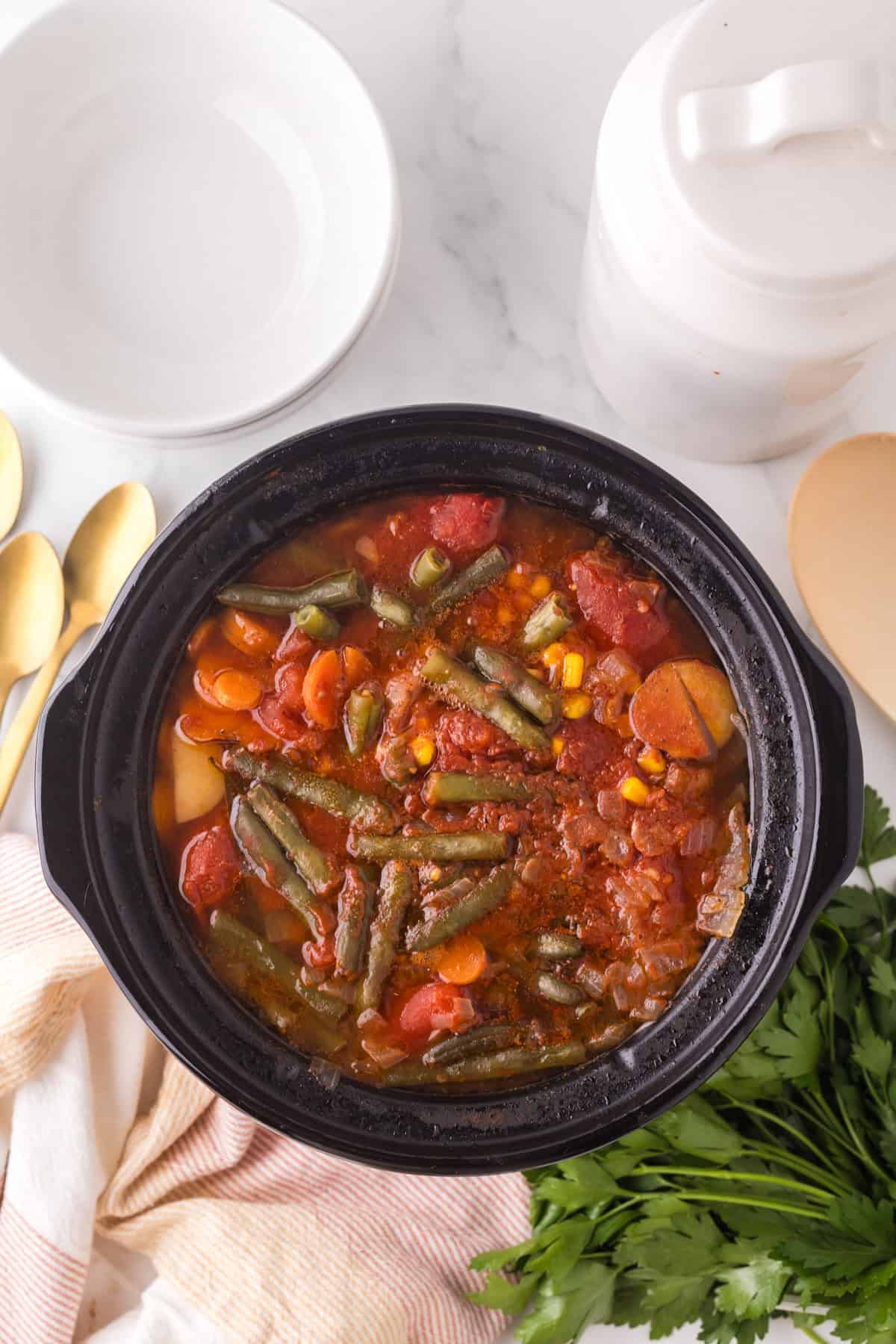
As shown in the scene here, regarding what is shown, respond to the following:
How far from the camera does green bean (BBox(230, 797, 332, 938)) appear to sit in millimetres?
2535

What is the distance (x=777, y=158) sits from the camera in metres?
2.09

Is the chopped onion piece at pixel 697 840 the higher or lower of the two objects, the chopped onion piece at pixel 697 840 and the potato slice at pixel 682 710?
the lower

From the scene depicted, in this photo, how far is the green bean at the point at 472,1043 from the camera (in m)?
2.51

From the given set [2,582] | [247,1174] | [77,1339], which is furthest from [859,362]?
[77,1339]

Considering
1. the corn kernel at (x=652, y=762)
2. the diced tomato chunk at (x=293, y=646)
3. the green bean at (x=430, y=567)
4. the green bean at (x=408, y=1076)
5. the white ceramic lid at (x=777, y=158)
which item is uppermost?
the white ceramic lid at (x=777, y=158)

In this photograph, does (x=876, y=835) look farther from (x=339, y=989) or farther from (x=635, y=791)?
(x=339, y=989)

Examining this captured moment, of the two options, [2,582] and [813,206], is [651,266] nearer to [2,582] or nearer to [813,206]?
[813,206]

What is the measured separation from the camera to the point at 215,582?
2584 mm

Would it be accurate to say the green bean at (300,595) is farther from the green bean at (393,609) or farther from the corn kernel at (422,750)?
the corn kernel at (422,750)

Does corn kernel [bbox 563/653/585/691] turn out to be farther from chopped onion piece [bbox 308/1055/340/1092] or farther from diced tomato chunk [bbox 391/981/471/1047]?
chopped onion piece [bbox 308/1055/340/1092]

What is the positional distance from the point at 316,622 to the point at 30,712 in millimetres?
957

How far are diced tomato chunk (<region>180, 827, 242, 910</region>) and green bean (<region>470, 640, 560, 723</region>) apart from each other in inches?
26.5

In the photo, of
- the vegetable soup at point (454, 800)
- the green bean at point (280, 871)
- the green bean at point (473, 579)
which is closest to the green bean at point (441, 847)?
the vegetable soup at point (454, 800)

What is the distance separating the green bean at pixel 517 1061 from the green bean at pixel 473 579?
956mm
